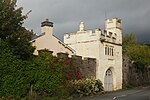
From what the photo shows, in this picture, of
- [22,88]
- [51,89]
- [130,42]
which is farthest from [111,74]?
[130,42]

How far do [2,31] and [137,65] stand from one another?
99.8 ft

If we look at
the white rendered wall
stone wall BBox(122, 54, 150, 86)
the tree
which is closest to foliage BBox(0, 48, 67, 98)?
the tree

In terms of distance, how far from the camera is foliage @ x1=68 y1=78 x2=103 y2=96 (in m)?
28.2

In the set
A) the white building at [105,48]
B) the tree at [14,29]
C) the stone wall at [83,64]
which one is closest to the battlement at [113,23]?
the white building at [105,48]

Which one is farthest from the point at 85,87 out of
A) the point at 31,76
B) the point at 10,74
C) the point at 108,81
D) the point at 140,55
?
the point at 140,55

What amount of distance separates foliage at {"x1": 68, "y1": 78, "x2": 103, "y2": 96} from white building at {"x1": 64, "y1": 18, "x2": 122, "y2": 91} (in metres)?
2.83

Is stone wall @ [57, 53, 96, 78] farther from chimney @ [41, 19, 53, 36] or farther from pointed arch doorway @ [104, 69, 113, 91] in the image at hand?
chimney @ [41, 19, 53, 36]

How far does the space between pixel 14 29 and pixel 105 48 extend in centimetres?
1716

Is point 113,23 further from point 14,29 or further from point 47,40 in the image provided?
point 14,29

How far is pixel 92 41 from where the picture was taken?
35.9 meters

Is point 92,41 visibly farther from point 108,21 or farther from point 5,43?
point 5,43

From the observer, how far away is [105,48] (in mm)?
36562

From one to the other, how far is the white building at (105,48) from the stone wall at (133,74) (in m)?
2.14

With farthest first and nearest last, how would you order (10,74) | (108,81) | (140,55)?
(140,55)
(108,81)
(10,74)
